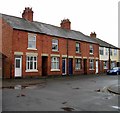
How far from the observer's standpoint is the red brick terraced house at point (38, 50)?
2686 centimetres

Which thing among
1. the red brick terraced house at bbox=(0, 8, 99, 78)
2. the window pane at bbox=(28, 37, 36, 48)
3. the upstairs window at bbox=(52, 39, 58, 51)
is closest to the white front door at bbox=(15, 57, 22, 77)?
the red brick terraced house at bbox=(0, 8, 99, 78)

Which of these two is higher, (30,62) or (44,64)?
(30,62)

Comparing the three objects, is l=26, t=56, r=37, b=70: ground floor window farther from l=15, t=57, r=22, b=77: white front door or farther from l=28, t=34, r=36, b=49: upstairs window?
l=28, t=34, r=36, b=49: upstairs window

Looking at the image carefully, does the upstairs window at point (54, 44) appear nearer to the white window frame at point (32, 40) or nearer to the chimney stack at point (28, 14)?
the white window frame at point (32, 40)

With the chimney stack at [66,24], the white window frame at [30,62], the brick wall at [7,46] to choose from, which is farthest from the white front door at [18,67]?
the chimney stack at [66,24]

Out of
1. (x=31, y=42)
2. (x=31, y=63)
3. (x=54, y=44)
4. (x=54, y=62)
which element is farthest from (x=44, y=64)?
(x=31, y=42)

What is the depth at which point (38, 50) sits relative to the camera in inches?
1172

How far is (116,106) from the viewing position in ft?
36.0

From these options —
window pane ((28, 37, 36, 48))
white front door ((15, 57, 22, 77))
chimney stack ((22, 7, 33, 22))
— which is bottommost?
white front door ((15, 57, 22, 77))

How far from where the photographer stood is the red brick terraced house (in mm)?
26859

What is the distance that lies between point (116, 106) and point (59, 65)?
22297 mm

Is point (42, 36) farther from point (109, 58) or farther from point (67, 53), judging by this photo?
point (109, 58)

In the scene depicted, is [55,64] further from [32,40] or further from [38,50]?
[32,40]

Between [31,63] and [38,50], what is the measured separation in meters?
2.15
